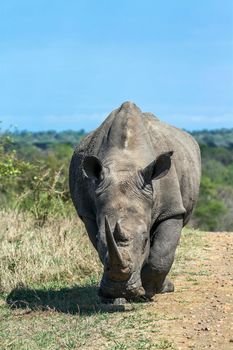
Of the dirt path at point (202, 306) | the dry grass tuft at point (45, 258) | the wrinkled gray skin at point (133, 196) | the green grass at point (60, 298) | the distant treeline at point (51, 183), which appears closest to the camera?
the dirt path at point (202, 306)

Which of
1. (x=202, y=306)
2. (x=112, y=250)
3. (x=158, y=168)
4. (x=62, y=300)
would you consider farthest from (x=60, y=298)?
(x=112, y=250)

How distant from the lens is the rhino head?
277 inches

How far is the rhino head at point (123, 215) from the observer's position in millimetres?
7043

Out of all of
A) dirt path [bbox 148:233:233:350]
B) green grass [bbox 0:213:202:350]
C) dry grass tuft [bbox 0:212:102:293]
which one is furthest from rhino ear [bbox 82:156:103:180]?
dry grass tuft [bbox 0:212:102:293]

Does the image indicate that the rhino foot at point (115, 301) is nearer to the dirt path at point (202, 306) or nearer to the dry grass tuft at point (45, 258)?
the dirt path at point (202, 306)

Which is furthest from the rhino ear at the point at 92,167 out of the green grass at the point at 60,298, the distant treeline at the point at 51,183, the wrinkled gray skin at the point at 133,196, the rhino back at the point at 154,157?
the distant treeline at the point at 51,183

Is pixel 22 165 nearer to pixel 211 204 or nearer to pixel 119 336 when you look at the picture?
pixel 119 336

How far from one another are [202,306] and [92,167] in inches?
67.2

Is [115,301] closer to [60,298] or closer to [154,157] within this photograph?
[60,298]

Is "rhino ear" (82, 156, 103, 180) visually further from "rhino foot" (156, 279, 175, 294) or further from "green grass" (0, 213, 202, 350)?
"rhino foot" (156, 279, 175, 294)

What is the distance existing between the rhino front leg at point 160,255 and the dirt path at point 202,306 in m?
0.20

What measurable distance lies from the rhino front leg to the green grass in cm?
28

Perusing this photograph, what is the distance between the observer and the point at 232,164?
223ft

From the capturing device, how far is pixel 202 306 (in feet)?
26.0
